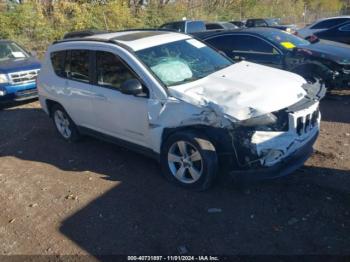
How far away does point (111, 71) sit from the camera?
16.6 feet

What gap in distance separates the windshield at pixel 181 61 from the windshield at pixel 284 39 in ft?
10.5

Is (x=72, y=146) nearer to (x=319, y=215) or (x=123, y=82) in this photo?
(x=123, y=82)

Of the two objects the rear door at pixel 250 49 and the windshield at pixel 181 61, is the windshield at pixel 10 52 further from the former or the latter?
the windshield at pixel 181 61

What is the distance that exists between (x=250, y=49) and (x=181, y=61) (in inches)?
157

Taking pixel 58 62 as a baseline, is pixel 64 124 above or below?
below

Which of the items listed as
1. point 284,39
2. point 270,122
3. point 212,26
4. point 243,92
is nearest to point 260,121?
point 270,122

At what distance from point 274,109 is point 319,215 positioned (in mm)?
1169

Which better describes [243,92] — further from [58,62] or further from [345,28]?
[345,28]

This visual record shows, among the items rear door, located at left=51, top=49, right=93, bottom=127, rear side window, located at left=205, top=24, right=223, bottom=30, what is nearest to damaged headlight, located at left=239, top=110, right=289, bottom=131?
rear door, located at left=51, top=49, right=93, bottom=127

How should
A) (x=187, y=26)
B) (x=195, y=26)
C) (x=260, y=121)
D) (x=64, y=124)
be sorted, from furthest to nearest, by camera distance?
1. (x=195, y=26)
2. (x=187, y=26)
3. (x=64, y=124)
4. (x=260, y=121)

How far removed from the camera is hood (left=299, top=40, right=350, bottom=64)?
7.77 metres

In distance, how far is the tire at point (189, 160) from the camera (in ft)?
13.5

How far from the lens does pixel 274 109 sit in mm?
3922

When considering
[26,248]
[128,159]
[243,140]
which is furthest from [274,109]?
[26,248]
